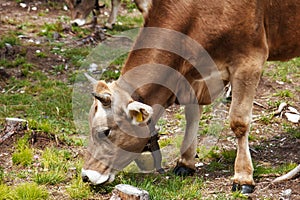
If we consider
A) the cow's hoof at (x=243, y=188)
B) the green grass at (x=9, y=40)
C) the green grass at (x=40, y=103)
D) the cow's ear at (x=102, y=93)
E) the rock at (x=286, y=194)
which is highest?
the cow's ear at (x=102, y=93)

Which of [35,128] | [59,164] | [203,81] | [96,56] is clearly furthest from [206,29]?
[96,56]

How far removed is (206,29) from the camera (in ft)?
18.4

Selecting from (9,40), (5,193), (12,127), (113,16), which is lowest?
(113,16)

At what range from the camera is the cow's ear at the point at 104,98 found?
533cm

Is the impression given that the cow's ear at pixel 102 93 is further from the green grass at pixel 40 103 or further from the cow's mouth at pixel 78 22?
the cow's mouth at pixel 78 22

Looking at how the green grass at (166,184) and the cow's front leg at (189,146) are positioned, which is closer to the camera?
the green grass at (166,184)

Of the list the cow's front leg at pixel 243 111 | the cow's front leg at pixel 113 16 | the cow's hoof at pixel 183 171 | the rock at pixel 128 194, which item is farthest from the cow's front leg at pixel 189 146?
the cow's front leg at pixel 113 16

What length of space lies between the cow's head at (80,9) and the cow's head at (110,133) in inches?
333

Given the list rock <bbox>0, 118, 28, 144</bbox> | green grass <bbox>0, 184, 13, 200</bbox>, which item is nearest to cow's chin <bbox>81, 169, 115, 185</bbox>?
green grass <bbox>0, 184, 13, 200</bbox>

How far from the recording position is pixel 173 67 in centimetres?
571

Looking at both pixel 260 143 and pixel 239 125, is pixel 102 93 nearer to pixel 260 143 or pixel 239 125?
pixel 239 125

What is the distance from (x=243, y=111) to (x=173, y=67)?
2.90 ft

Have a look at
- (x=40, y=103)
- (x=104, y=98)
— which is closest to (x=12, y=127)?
(x=40, y=103)

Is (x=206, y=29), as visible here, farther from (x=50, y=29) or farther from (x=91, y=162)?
(x=50, y=29)
